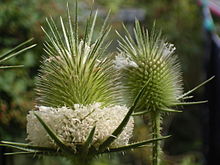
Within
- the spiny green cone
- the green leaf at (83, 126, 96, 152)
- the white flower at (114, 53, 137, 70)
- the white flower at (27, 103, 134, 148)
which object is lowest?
the green leaf at (83, 126, 96, 152)

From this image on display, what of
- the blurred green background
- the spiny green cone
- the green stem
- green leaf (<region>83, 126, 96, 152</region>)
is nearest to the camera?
green leaf (<region>83, 126, 96, 152</region>)

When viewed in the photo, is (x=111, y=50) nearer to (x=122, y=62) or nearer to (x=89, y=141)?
(x=122, y=62)

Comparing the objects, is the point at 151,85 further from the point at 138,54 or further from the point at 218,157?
the point at 218,157

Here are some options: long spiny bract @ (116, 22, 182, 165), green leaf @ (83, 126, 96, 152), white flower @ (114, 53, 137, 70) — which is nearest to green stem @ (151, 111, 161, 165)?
long spiny bract @ (116, 22, 182, 165)

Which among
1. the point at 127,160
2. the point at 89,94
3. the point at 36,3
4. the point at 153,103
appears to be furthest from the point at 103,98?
the point at 127,160

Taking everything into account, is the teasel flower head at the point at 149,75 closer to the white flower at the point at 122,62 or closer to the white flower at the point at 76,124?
the white flower at the point at 122,62

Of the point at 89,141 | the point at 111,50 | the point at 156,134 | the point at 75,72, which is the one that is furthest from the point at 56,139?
the point at 111,50

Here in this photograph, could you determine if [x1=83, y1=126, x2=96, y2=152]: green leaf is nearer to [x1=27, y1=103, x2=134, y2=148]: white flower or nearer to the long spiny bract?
[x1=27, y1=103, x2=134, y2=148]: white flower
